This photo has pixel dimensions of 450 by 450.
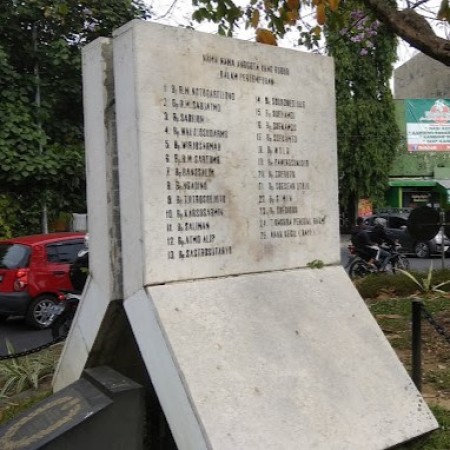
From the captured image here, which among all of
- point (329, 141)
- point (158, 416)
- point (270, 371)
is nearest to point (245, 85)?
point (329, 141)

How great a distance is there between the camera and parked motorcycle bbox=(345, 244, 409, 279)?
13500 mm

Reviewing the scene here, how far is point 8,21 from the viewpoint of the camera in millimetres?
13609

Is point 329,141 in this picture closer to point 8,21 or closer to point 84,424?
point 84,424

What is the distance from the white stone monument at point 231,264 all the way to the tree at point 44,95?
985 cm

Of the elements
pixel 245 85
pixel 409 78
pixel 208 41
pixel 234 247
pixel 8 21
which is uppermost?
pixel 409 78

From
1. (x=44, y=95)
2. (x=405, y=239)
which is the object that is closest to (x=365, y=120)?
(x=405, y=239)

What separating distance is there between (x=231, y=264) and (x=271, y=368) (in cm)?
69

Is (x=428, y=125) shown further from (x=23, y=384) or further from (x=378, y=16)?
(x=23, y=384)

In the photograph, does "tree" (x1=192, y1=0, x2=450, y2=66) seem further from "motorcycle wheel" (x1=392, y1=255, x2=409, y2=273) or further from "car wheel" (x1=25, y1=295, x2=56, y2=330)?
"motorcycle wheel" (x1=392, y1=255, x2=409, y2=273)

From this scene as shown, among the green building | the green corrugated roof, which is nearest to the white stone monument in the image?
the green building

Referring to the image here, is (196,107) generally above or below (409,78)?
below

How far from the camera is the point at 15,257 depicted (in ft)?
32.6

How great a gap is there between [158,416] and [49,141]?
37.5ft

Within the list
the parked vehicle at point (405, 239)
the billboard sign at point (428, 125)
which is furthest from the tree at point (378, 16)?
the billboard sign at point (428, 125)
